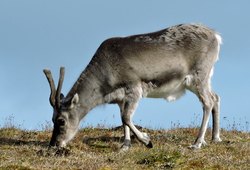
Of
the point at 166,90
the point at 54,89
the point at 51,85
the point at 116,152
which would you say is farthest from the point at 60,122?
the point at 166,90

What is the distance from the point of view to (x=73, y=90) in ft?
56.3

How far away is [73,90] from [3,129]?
3794 millimetres

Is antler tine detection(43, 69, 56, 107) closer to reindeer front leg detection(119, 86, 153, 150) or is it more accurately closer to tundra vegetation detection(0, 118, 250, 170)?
tundra vegetation detection(0, 118, 250, 170)

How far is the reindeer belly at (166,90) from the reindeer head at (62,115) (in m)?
1.97

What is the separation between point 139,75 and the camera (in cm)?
1681

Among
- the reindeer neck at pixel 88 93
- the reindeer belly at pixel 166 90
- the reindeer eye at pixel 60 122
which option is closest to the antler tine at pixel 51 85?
the reindeer eye at pixel 60 122

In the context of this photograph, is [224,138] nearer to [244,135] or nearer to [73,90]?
[244,135]

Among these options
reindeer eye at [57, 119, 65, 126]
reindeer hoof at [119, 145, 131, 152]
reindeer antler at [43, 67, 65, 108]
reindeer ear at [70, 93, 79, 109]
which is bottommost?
reindeer hoof at [119, 145, 131, 152]

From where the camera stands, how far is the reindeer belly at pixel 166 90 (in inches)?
663

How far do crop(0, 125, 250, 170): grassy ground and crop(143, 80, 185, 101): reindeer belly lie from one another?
4.37 feet

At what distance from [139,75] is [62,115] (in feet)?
7.82

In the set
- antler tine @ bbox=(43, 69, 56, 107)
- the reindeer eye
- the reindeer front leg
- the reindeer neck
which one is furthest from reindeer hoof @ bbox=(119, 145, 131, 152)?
antler tine @ bbox=(43, 69, 56, 107)

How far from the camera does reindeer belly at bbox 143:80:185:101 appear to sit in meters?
16.8

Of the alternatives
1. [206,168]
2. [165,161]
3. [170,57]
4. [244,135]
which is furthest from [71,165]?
[244,135]
